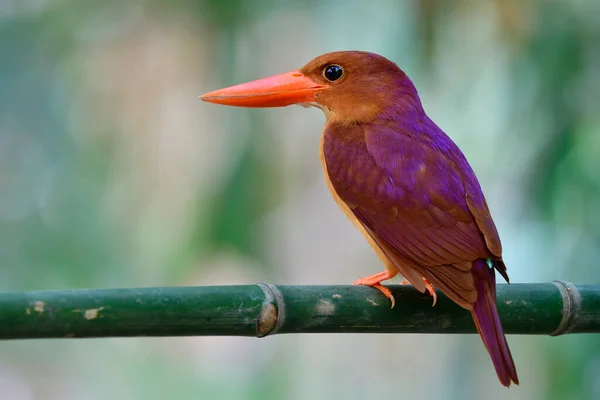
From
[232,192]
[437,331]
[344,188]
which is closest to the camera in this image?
[437,331]

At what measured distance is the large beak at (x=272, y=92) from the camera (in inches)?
90.5

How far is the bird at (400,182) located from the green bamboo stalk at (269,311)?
0.06 m

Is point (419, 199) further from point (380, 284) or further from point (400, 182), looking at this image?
point (380, 284)

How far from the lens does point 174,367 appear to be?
4.57m

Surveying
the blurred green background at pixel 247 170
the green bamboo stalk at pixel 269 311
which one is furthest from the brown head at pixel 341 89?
the blurred green background at pixel 247 170

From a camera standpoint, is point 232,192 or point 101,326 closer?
point 101,326

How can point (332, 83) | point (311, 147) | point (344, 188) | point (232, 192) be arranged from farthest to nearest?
1. point (311, 147)
2. point (232, 192)
3. point (332, 83)
4. point (344, 188)

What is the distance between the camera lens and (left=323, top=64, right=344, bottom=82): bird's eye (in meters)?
2.42

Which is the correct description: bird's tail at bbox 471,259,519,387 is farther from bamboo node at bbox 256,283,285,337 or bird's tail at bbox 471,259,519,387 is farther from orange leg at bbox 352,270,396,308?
bamboo node at bbox 256,283,285,337

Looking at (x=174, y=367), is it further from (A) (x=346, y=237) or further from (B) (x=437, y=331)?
(B) (x=437, y=331)

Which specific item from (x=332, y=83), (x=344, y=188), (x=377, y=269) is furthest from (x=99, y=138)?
(x=344, y=188)

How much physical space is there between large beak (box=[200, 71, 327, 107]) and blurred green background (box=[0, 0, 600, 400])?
1922 millimetres

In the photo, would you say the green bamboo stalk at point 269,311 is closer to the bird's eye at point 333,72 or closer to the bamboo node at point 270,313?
the bamboo node at point 270,313

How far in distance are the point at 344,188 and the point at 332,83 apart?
417 mm
